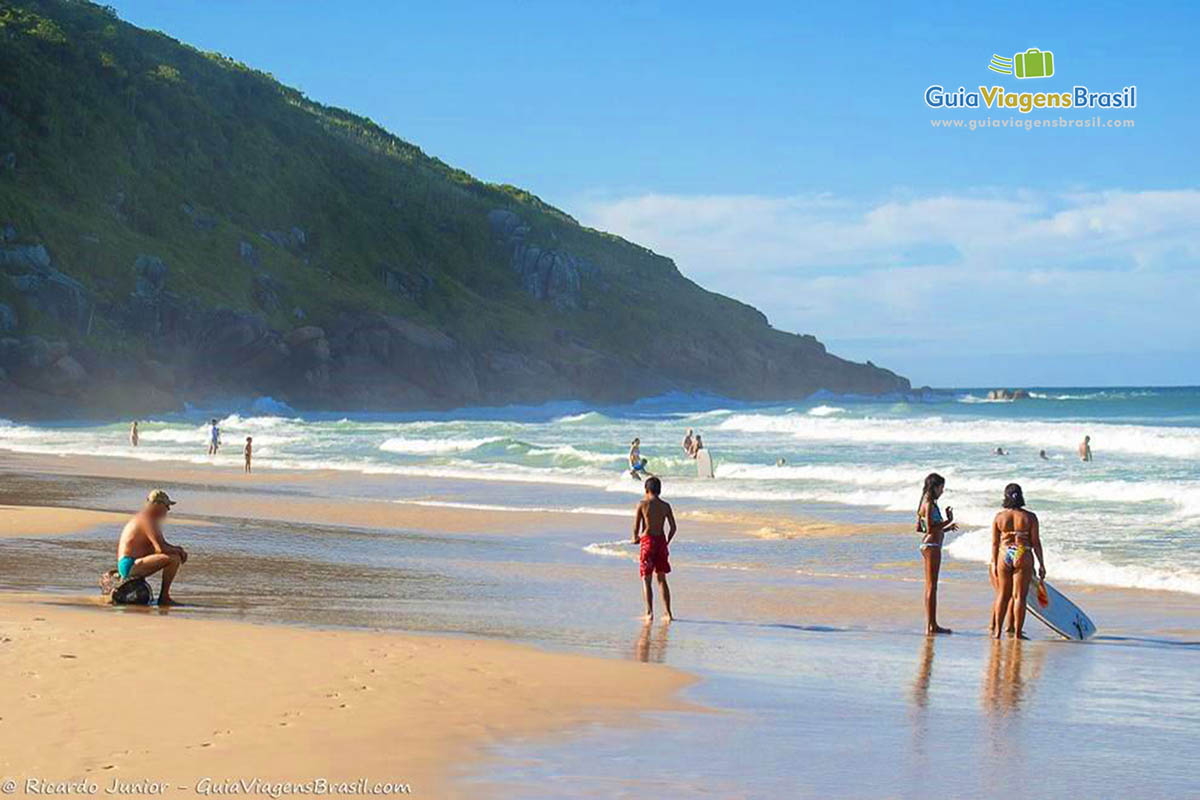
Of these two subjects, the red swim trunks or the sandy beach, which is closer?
the sandy beach

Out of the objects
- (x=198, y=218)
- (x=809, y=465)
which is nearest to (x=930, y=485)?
(x=809, y=465)

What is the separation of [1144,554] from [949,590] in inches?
158

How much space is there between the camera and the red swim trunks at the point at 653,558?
12258 mm

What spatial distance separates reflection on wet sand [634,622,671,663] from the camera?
993 cm

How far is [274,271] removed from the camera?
100125 mm

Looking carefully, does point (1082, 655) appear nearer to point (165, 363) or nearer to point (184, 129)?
point (165, 363)

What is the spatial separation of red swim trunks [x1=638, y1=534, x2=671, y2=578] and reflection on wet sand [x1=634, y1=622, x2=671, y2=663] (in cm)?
55

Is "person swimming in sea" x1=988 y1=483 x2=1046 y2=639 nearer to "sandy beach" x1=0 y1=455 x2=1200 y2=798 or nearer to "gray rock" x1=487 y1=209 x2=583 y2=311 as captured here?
"sandy beach" x1=0 y1=455 x2=1200 y2=798

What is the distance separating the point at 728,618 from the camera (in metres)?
12.6

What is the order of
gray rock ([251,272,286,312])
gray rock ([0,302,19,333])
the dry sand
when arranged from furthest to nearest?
gray rock ([251,272,286,312]) → gray rock ([0,302,19,333]) → the dry sand

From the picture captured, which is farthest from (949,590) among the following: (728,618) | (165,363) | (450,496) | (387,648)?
(165,363)

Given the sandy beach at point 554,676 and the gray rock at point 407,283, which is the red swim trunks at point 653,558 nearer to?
the sandy beach at point 554,676

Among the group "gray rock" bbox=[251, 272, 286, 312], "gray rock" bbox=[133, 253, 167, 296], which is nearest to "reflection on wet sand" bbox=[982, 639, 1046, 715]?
"gray rock" bbox=[133, 253, 167, 296]

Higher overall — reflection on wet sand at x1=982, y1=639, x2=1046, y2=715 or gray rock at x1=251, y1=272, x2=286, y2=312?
gray rock at x1=251, y1=272, x2=286, y2=312
